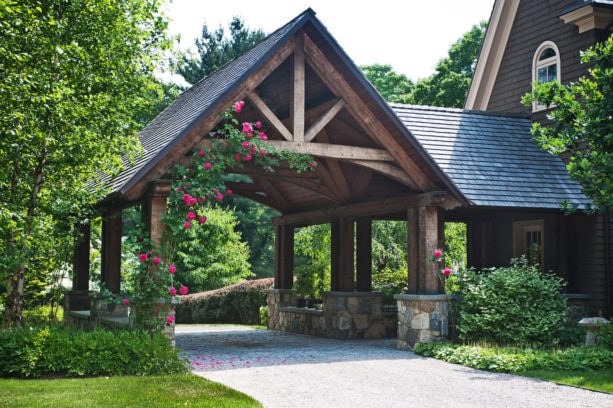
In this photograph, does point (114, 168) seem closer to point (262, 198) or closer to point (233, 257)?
point (262, 198)

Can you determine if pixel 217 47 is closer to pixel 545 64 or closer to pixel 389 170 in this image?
pixel 545 64

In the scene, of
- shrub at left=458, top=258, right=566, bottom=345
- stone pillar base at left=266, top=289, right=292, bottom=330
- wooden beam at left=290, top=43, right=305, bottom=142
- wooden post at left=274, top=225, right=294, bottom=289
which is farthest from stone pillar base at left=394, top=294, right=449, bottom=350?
wooden post at left=274, top=225, right=294, bottom=289

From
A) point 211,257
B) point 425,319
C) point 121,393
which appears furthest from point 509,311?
point 211,257

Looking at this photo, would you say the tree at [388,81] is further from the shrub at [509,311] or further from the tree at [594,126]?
the tree at [594,126]

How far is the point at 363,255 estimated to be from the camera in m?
16.0

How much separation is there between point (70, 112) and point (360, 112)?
4580mm

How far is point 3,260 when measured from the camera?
392 inches

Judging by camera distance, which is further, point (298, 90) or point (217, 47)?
point (217, 47)

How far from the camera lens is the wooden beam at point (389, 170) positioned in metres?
12.4

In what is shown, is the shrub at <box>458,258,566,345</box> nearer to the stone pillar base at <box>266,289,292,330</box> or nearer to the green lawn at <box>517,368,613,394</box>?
the green lawn at <box>517,368,613,394</box>

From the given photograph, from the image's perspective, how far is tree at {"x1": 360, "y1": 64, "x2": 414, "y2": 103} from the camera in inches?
1537

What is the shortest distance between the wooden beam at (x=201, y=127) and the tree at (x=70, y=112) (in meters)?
0.80

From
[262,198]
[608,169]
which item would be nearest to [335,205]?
[262,198]

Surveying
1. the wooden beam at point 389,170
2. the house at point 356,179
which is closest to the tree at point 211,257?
the house at point 356,179
